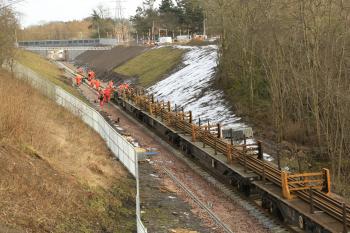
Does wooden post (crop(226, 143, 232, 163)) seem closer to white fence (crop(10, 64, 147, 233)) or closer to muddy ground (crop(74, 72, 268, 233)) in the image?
muddy ground (crop(74, 72, 268, 233))

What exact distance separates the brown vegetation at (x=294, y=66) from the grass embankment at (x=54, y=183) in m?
8.78

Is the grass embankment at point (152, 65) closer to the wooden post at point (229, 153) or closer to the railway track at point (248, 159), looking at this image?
the railway track at point (248, 159)

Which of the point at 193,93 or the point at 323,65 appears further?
the point at 193,93

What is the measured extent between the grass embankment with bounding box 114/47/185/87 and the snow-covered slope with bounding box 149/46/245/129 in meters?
2.44

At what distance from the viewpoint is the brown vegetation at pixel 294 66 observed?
1973 cm

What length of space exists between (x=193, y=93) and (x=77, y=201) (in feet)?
92.3

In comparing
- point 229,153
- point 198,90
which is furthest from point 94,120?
point 198,90

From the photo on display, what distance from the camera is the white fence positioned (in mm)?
17664

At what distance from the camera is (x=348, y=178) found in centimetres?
1922

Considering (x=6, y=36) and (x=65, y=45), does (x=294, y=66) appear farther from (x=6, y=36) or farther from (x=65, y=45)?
(x=65, y=45)

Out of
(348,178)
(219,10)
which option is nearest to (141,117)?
(219,10)

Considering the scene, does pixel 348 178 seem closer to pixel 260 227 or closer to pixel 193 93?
pixel 260 227

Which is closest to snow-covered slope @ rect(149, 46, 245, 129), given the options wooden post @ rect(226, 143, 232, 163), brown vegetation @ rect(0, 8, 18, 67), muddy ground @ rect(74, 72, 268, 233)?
muddy ground @ rect(74, 72, 268, 233)

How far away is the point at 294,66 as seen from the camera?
24297mm
